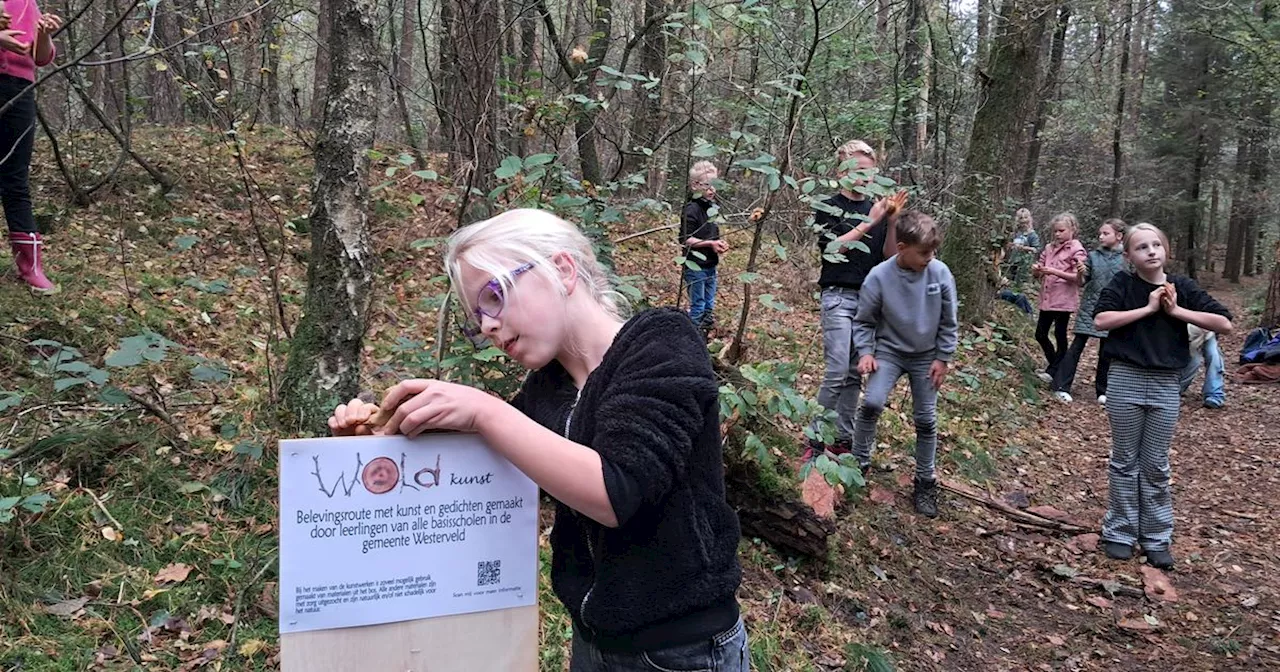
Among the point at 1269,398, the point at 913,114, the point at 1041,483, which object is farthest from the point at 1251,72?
the point at 1041,483

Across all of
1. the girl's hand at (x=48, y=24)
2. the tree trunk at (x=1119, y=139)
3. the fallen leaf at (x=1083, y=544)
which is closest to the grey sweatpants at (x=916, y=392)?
the fallen leaf at (x=1083, y=544)

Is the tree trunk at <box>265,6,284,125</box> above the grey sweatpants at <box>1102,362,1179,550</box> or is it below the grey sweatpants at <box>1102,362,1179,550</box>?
above

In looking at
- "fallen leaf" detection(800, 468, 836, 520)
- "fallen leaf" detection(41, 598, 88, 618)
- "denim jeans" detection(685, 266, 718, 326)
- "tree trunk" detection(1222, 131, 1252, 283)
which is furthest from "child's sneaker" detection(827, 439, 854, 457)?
"tree trunk" detection(1222, 131, 1252, 283)

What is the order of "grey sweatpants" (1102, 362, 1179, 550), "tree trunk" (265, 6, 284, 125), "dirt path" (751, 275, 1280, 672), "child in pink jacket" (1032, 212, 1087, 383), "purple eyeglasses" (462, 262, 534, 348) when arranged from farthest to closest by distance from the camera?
"child in pink jacket" (1032, 212, 1087, 383) < "tree trunk" (265, 6, 284, 125) < "grey sweatpants" (1102, 362, 1179, 550) < "dirt path" (751, 275, 1280, 672) < "purple eyeglasses" (462, 262, 534, 348)

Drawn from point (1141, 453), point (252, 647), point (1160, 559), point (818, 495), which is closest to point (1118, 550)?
point (1160, 559)

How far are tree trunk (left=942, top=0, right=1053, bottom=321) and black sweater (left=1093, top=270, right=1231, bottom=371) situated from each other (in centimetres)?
430

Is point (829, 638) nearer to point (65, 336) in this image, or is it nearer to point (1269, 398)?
point (65, 336)

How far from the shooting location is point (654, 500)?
130 centimetres

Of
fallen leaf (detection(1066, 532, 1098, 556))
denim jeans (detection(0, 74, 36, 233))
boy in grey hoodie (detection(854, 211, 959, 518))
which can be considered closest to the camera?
denim jeans (detection(0, 74, 36, 233))

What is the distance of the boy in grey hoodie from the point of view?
4.82 m

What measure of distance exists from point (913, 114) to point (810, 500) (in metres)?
11.0

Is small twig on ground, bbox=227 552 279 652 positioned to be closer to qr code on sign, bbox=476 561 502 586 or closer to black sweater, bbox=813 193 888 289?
qr code on sign, bbox=476 561 502 586

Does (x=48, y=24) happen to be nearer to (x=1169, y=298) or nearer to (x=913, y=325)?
(x=913, y=325)

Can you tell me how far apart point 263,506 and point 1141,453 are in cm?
495
